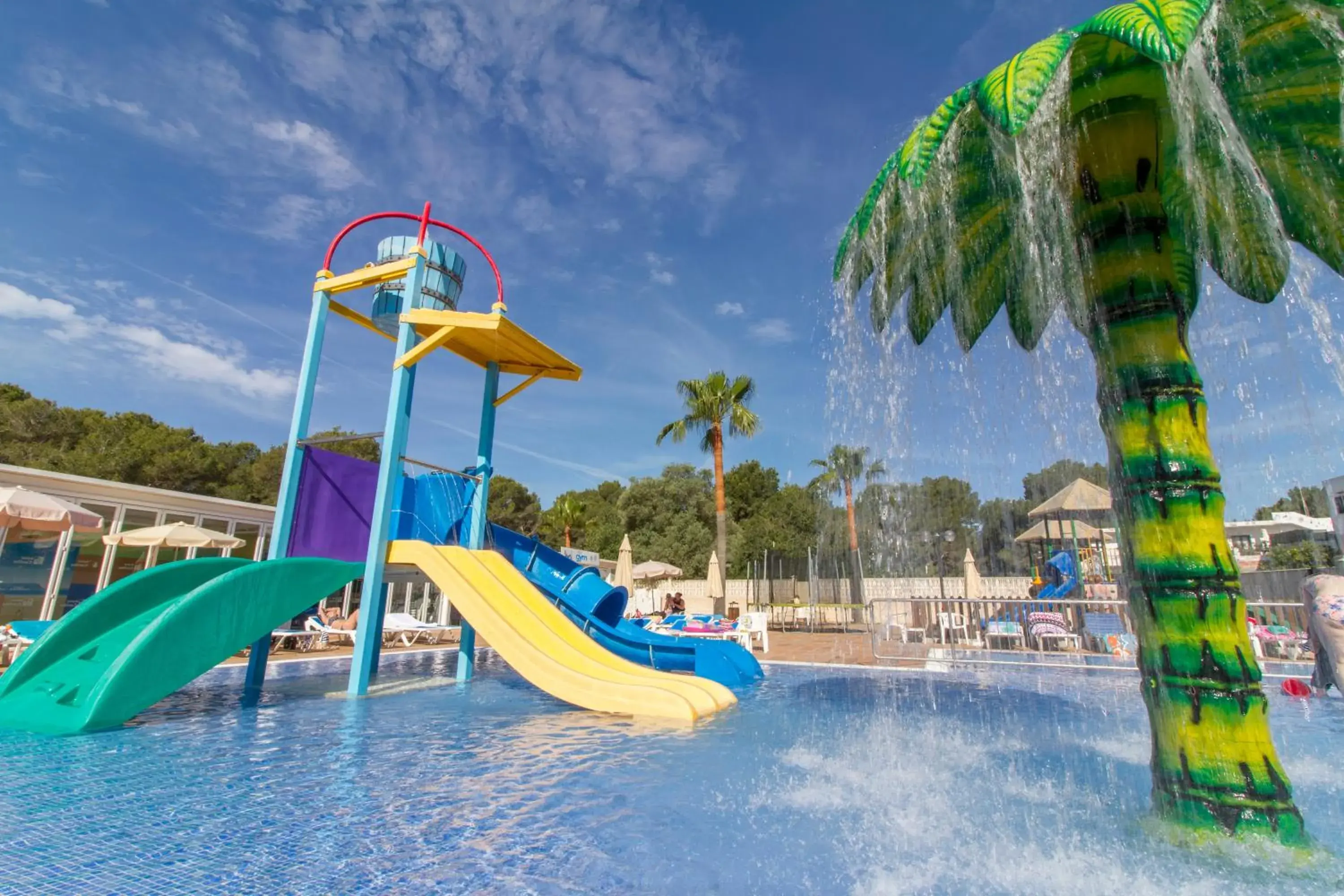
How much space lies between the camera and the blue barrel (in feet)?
34.2

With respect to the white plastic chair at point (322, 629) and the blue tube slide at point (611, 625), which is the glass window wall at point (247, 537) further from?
the blue tube slide at point (611, 625)

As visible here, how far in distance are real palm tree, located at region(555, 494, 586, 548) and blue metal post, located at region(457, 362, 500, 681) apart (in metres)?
30.9

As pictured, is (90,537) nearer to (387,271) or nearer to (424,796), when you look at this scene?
(387,271)

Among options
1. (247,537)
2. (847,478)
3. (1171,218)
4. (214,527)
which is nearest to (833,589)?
(847,478)

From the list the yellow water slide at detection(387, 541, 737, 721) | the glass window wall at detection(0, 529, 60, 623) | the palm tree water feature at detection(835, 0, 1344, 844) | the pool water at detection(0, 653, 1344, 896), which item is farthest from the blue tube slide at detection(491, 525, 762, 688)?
the glass window wall at detection(0, 529, 60, 623)

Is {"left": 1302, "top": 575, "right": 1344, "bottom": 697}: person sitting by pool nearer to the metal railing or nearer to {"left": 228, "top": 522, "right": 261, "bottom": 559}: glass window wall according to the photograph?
the metal railing

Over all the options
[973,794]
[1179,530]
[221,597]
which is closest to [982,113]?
[1179,530]

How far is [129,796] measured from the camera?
171 inches

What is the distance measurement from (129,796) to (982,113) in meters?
6.82

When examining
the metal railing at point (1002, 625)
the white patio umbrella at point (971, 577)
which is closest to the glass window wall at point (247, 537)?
the metal railing at point (1002, 625)

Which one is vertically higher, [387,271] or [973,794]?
[387,271]

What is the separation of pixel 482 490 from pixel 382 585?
2151 millimetres

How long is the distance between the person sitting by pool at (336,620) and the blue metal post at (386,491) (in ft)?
22.6

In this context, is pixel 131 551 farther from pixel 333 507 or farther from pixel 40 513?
pixel 333 507
